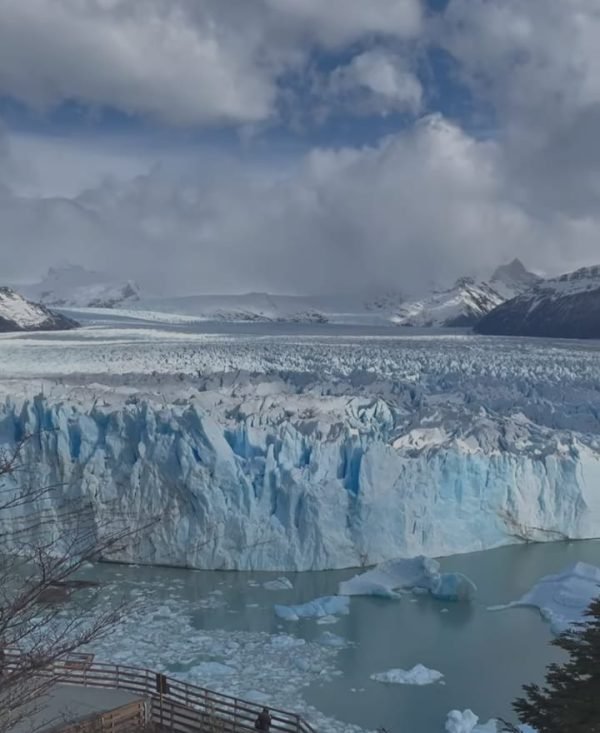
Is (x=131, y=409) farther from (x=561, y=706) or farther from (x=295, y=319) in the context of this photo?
(x=295, y=319)

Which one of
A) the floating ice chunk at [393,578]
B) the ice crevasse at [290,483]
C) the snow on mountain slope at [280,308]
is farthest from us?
the snow on mountain slope at [280,308]

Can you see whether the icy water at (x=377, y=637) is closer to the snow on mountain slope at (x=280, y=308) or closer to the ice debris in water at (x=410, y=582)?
the ice debris in water at (x=410, y=582)

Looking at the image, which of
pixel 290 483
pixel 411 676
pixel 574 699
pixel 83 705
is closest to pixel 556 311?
pixel 290 483

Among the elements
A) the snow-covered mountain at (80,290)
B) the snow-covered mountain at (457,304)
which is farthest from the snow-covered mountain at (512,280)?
the snow-covered mountain at (80,290)

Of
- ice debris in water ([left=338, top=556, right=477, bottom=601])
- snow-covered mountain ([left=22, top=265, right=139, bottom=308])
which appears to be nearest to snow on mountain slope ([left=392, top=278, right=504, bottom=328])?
snow-covered mountain ([left=22, top=265, right=139, bottom=308])

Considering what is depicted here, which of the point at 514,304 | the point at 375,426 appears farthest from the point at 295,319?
the point at 375,426

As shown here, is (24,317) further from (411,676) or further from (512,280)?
(512,280)

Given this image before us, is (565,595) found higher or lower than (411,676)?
higher
